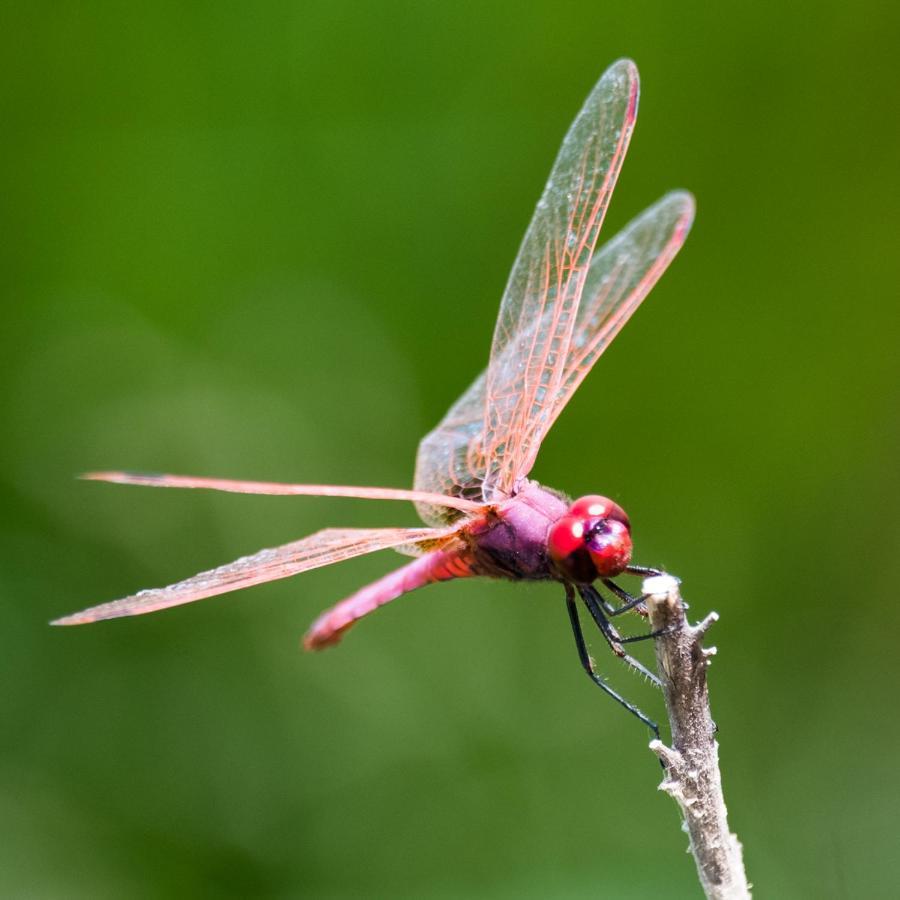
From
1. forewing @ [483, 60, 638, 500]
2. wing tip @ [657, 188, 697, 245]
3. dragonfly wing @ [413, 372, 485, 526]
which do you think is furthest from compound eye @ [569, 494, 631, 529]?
wing tip @ [657, 188, 697, 245]

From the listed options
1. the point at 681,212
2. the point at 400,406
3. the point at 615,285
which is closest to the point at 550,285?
the point at 615,285

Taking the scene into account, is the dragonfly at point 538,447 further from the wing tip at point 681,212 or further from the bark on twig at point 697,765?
the bark on twig at point 697,765

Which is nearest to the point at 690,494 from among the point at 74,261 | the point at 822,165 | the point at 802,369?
the point at 802,369

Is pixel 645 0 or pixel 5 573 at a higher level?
pixel 645 0

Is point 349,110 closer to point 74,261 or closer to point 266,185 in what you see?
point 266,185

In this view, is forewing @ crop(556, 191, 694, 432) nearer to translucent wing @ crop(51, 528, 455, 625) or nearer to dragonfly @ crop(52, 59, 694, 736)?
dragonfly @ crop(52, 59, 694, 736)

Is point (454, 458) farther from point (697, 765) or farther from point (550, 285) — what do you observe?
point (697, 765)

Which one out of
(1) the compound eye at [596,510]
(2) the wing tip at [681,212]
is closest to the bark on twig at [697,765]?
(1) the compound eye at [596,510]
